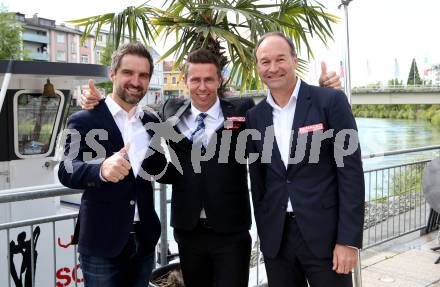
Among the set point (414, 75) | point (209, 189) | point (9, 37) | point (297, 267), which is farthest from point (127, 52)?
point (414, 75)

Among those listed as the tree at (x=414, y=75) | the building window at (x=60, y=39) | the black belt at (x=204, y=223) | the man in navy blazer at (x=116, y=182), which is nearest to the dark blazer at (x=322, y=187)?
the black belt at (x=204, y=223)

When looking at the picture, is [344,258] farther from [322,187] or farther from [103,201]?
[103,201]

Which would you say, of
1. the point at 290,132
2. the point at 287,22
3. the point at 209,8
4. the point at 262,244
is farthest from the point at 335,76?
the point at 287,22

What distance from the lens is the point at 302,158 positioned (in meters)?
2.29

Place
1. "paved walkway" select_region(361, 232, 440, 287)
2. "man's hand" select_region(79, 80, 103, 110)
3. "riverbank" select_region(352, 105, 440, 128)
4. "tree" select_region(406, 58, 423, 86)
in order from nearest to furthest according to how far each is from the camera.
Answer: "man's hand" select_region(79, 80, 103, 110) < "paved walkway" select_region(361, 232, 440, 287) < "riverbank" select_region(352, 105, 440, 128) < "tree" select_region(406, 58, 423, 86)

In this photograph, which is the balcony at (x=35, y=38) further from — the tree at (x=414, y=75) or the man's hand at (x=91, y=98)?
the man's hand at (x=91, y=98)

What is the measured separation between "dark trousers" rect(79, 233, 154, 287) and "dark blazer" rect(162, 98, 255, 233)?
12.4 inches

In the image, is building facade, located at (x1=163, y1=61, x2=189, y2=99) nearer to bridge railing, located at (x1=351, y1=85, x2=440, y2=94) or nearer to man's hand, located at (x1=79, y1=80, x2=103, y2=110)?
man's hand, located at (x1=79, y1=80, x2=103, y2=110)

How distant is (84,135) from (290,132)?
1073 millimetres

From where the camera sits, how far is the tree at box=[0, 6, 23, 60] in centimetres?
3331

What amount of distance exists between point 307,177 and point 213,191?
569 mm

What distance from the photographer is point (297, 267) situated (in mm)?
2432

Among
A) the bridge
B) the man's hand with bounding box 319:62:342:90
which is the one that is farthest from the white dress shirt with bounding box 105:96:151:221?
the bridge

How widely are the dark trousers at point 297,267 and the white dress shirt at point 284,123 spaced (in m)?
0.16
